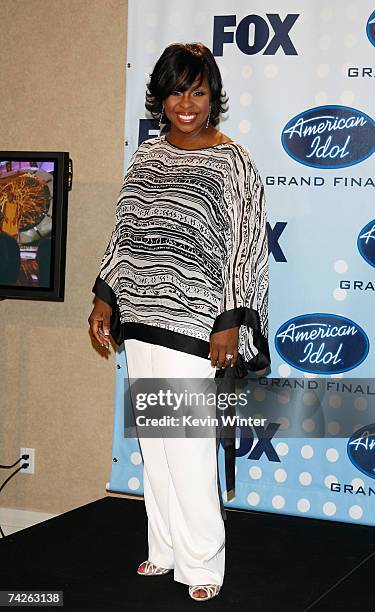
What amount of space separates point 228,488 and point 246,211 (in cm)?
90

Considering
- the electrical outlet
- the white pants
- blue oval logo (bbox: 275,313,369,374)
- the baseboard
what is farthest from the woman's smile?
the baseboard

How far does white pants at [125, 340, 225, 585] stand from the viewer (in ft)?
8.77

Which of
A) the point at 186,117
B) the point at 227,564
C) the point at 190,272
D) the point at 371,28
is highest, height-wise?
the point at 371,28

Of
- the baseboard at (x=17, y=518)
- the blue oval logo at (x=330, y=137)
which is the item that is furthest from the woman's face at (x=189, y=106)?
the baseboard at (x=17, y=518)

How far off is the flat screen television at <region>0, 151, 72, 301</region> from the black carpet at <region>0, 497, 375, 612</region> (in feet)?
2.96

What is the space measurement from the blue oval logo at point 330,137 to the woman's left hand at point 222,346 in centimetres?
106

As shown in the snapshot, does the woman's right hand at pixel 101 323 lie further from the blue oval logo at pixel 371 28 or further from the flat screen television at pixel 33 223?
the blue oval logo at pixel 371 28

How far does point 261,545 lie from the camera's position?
327 centimetres

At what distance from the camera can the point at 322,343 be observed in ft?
11.5

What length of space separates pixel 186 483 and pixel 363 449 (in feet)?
3.44

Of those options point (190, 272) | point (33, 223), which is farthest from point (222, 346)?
point (33, 223)

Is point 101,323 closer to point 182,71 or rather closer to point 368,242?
point 182,71

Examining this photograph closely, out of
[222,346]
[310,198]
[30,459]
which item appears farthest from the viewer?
[30,459]

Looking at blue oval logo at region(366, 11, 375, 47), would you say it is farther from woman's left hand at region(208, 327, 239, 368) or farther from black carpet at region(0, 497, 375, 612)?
black carpet at region(0, 497, 375, 612)
